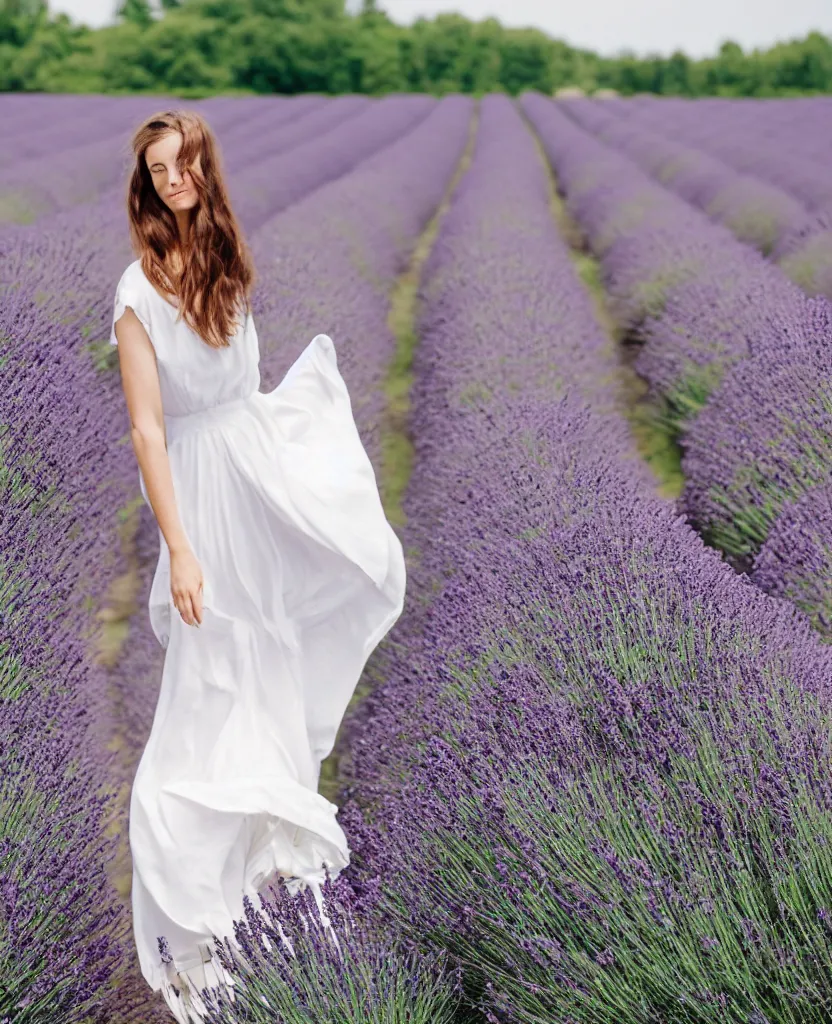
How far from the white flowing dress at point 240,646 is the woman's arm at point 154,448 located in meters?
0.03

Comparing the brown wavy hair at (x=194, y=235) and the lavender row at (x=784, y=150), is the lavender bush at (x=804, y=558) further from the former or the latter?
the lavender row at (x=784, y=150)

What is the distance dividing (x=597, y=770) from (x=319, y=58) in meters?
40.3

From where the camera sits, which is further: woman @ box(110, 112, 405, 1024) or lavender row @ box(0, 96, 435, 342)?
lavender row @ box(0, 96, 435, 342)

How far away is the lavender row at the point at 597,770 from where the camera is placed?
1.40m

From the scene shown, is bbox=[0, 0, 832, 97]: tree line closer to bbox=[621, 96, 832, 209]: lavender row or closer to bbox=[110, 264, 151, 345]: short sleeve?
bbox=[621, 96, 832, 209]: lavender row

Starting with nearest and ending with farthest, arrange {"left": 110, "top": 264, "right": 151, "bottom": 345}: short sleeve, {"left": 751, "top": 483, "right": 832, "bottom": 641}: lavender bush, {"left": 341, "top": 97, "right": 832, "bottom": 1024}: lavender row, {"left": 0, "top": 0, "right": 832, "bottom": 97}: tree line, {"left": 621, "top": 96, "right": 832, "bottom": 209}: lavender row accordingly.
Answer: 1. {"left": 341, "top": 97, "right": 832, "bottom": 1024}: lavender row
2. {"left": 110, "top": 264, "right": 151, "bottom": 345}: short sleeve
3. {"left": 751, "top": 483, "right": 832, "bottom": 641}: lavender bush
4. {"left": 621, "top": 96, "right": 832, "bottom": 209}: lavender row
5. {"left": 0, "top": 0, "right": 832, "bottom": 97}: tree line

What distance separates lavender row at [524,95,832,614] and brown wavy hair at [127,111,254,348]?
Answer: 177cm

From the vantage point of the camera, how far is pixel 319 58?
38281mm

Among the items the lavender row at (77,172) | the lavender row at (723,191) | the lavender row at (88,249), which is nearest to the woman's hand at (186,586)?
the lavender row at (77,172)

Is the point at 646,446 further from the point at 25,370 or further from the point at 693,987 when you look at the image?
the point at 693,987

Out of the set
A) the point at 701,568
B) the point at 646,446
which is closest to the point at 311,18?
the point at 646,446

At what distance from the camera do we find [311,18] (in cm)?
4122

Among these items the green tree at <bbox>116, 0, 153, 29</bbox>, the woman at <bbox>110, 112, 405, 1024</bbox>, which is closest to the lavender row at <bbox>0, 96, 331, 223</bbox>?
the woman at <bbox>110, 112, 405, 1024</bbox>

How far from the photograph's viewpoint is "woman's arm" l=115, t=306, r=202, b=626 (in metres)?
1.82
